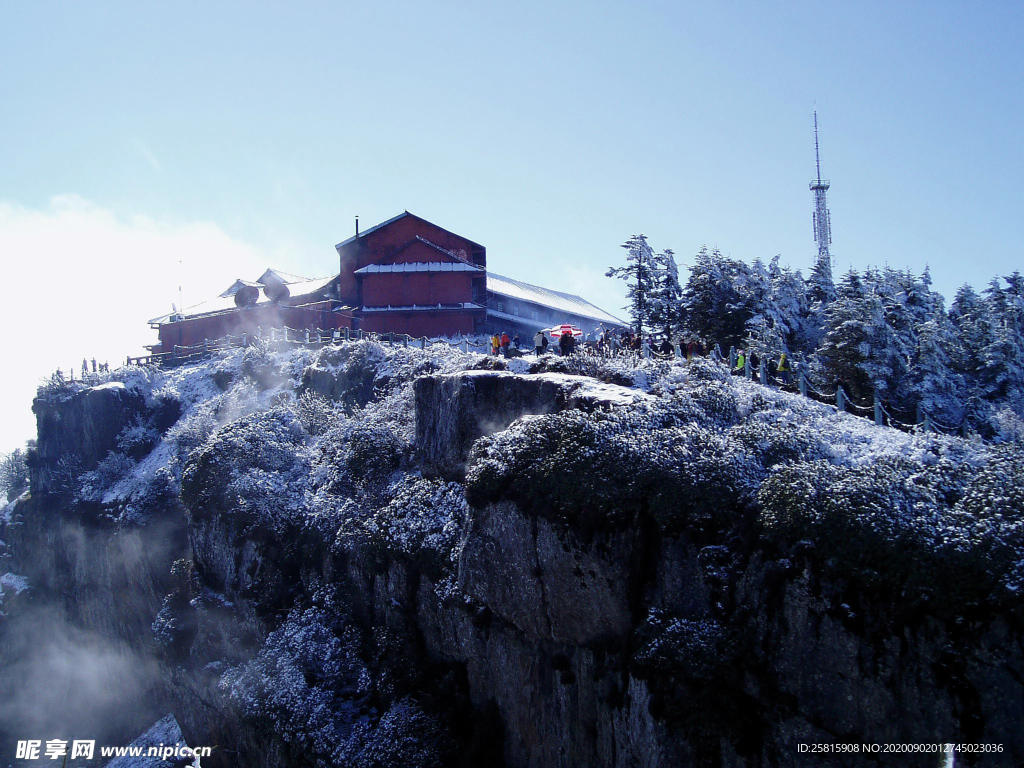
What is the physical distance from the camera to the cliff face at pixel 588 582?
590 inches

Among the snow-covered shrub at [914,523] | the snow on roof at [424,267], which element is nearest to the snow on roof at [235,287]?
the snow on roof at [424,267]

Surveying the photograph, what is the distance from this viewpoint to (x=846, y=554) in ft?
52.1

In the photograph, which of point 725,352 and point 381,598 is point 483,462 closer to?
point 381,598

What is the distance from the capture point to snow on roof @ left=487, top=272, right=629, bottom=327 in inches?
2141

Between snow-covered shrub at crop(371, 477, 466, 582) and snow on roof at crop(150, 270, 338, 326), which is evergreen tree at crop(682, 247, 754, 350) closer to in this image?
snow-covered shrub at crop(371, 477, 466, 582)

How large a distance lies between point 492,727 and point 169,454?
88.5 feet

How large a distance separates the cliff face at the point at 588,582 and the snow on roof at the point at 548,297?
20.0 meters

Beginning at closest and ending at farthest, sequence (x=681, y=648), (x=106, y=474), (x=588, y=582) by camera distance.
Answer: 1. (x=681, y=648)
2. (x=588, y=582)
3. (x=106, y=474)

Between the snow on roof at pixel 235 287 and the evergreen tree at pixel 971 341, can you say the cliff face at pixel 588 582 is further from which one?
the snow on roof at pixel 235 287

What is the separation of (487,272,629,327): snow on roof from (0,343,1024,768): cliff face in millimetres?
19970

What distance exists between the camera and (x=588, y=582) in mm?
19391

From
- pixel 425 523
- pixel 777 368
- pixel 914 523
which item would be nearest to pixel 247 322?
pixel 425 523

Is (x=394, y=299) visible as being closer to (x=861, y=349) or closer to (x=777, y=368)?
(x=777, y=368)

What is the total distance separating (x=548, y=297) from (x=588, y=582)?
42.3 metres
